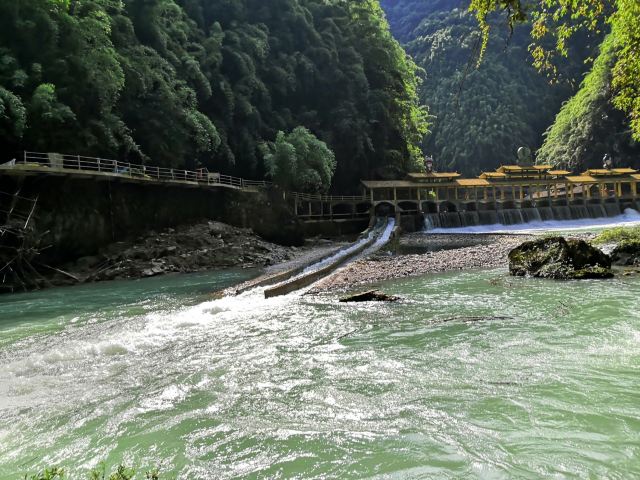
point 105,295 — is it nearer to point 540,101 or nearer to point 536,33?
point 536,33

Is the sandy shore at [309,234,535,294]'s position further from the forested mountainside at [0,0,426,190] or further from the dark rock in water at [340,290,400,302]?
the forested mountainside at [0,0,426,190]

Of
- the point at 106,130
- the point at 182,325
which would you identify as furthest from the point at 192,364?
the point at 106,130

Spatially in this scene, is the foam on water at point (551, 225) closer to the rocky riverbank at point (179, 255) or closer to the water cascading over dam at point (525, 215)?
the water cascading over dam at point (525, 215)

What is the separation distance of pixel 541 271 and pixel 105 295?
1539 centimetres

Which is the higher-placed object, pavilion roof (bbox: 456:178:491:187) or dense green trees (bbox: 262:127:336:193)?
dense green trees (bbox: 262:127:336:193)

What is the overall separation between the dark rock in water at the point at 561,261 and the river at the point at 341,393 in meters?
3.01

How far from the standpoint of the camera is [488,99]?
9156cm

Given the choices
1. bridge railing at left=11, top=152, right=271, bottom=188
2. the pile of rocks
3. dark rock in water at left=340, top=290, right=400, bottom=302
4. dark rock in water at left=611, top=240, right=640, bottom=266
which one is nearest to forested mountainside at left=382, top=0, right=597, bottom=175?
bridge railing at left=11, top=152, right=271, bottom=188

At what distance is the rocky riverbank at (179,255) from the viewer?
2022 centimetres

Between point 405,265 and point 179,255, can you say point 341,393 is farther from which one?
point 179,255

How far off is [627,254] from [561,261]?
3.77 meters

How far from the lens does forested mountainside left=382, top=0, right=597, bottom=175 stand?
87.8 m

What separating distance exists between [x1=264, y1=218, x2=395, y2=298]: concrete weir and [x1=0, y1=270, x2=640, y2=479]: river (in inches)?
136

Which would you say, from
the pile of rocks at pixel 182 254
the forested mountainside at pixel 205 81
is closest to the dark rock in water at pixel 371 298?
the pile of rocks at pixel 182 254
